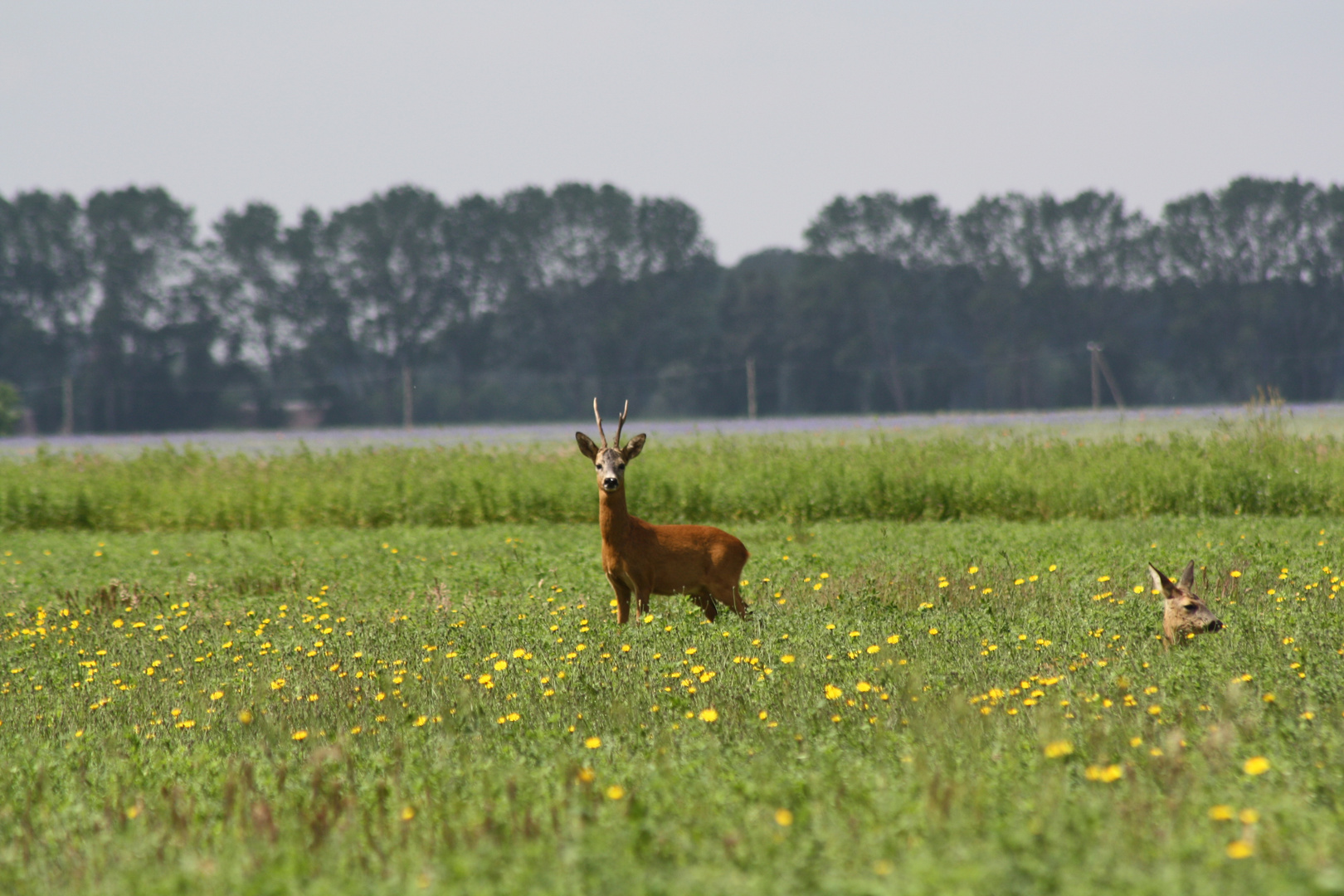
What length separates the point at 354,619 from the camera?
991 centimetres

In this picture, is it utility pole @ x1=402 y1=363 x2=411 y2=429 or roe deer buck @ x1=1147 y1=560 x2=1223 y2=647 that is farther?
utility pole @ x1=402 y1=363 x2=411 y2=429

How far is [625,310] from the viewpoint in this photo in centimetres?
6681

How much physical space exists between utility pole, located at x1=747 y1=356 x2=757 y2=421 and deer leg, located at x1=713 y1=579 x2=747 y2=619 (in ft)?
164

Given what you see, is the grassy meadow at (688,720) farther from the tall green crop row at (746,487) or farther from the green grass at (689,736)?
the tall green crop row at (746,487)

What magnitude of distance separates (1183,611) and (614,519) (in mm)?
3846

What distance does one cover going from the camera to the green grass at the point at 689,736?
3938 mm

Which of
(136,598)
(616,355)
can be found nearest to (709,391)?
(616,355)

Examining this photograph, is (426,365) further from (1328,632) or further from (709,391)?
(1328,632)

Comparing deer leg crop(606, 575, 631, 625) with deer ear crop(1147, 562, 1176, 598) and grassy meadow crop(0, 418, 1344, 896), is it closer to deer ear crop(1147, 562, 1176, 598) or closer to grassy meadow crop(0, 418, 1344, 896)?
grassy meadow crop(0, 418, 1344, 896)

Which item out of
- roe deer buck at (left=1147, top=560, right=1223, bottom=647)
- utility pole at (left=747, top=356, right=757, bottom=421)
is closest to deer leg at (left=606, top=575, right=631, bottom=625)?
roe deer buck at (left=1147, top=560, right=1223, bottom=647)

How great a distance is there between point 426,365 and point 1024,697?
214 feet

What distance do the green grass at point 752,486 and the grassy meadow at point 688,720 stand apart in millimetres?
2109

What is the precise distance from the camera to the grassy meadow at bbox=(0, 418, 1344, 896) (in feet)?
13.0

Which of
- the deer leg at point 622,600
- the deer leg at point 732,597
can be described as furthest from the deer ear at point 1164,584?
the deer leg at point 622,600
